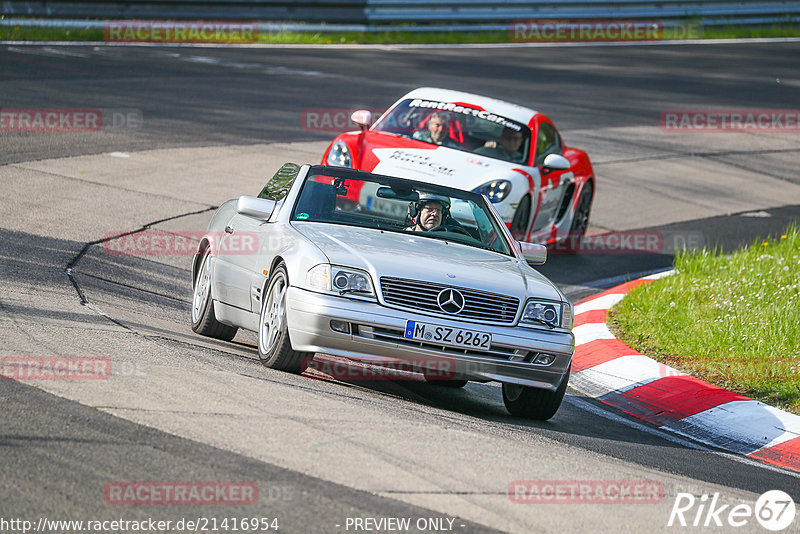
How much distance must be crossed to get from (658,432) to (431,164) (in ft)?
15.8

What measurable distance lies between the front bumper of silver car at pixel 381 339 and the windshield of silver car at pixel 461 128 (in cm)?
580

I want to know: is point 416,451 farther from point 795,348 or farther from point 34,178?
point 34,178

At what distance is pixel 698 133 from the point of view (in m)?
22.6

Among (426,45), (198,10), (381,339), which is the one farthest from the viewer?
(426,45)

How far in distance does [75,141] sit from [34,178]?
2.45m

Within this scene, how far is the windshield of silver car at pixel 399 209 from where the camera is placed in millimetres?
8125

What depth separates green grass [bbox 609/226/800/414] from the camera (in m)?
8.76

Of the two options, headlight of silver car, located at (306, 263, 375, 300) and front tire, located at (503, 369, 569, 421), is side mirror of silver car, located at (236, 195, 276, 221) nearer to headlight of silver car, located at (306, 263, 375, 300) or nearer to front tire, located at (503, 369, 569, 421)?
headlight of silver car, located at (306, 263, 375, 300)

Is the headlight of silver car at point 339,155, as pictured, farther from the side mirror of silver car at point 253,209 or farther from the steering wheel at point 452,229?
the side mirror of silver car at point 253,209

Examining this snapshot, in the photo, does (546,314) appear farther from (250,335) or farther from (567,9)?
(567,9)

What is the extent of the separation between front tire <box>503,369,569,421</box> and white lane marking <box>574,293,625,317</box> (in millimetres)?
3304

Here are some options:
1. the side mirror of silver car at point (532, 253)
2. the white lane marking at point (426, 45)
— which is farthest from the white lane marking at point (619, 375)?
the white lane marking at point (426, 45)

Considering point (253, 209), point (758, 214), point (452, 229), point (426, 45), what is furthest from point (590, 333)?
point (426, 45)

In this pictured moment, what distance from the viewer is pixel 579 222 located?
14.2 metres
